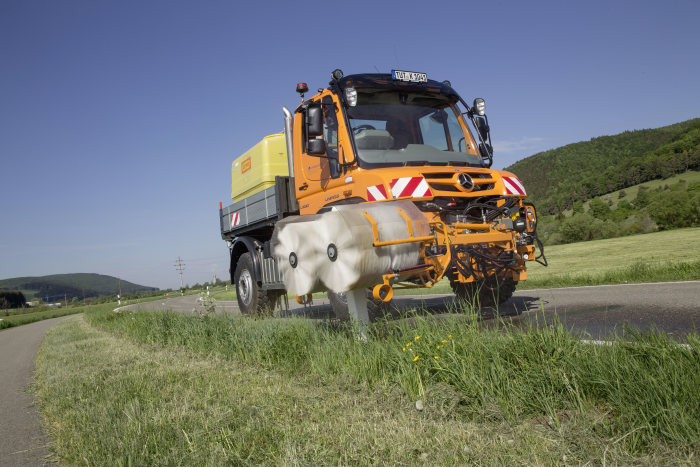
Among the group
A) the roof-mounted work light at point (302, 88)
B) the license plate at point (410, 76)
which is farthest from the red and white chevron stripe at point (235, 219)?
the license plate at point (410, 76)

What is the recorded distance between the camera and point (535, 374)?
9.28 feet

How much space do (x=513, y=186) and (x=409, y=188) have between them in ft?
5.71

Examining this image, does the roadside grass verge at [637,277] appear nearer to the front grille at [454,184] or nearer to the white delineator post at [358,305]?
the front grille at [454,184]

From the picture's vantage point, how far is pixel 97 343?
27.1 feet

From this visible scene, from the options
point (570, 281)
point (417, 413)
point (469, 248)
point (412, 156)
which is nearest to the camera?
point (417, 413)

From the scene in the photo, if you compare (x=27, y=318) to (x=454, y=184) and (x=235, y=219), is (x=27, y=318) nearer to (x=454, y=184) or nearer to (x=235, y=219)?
(x=235, y=219)

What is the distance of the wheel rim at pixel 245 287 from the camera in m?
9.42

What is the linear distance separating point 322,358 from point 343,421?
131 centimetres

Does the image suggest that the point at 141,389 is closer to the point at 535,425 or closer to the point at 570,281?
the point at 535,425

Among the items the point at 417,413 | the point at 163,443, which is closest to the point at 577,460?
the point at 417,413

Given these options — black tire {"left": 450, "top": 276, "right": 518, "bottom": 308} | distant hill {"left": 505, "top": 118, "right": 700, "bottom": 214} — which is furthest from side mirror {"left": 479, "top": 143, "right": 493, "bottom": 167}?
distant hill {"left": 505, "top": 118, "right": 700, "bottom": 214}

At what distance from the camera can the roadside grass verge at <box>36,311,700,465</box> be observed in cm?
221

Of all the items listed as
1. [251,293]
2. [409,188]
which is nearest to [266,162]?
[251,293]

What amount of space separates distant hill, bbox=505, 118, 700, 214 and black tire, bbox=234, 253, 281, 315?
49.3 m
